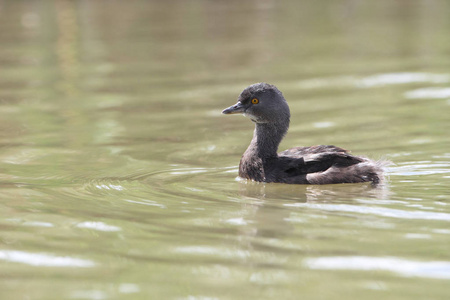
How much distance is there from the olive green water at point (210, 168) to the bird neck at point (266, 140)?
481 mm

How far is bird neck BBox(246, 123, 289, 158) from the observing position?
28.8 ft

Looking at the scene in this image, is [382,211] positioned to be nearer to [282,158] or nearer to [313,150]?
[313,150]

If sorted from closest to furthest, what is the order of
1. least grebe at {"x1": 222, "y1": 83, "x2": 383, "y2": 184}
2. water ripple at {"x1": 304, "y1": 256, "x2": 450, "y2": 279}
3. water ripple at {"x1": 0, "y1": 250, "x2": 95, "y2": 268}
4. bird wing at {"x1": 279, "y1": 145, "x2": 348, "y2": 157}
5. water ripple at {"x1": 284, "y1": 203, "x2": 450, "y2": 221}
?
water ripple at {"x1": 304, "y1": 256, "x2": 450, "y2": 279}
water ripple at {"x1": 0, "y1": 250, "x2": 95, "y2": 268}
water ripple at {"x1": 284, "y1": 203, "x2": 450, "y2": 221}
least grebe at {"x1": 222, "y1": 83, "x2": 383, "y2": 184}
bird wing at {"x1": 279, "y1": 145, "x2": 348, "y2": 157}

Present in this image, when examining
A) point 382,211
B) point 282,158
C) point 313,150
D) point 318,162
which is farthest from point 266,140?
point 382,211

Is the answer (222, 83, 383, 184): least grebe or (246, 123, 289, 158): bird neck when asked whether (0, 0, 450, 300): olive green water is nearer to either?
(222, 83, 383, 184): least grebe

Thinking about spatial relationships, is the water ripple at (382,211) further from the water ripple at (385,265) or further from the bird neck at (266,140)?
the bird neck at (266,140)

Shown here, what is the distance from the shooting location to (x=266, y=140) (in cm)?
895

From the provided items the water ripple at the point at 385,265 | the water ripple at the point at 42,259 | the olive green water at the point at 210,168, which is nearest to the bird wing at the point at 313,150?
the olive green water at the point at 210,168

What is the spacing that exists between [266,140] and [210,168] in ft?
2.36

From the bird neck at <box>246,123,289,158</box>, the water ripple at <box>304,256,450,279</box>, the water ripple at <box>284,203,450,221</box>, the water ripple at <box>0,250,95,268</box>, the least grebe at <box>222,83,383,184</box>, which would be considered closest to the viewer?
the water ripple at <box>304,256,450,279</box>

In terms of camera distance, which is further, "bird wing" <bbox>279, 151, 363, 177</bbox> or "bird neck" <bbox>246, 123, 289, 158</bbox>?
"bird neck" <bbox>246, 123, 289, 158</bbox>

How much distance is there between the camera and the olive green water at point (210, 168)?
5.38 metres

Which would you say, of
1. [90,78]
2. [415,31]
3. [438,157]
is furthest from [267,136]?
[415,31]

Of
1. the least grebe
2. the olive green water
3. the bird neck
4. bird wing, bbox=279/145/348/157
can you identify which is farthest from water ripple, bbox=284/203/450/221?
the bird neck
